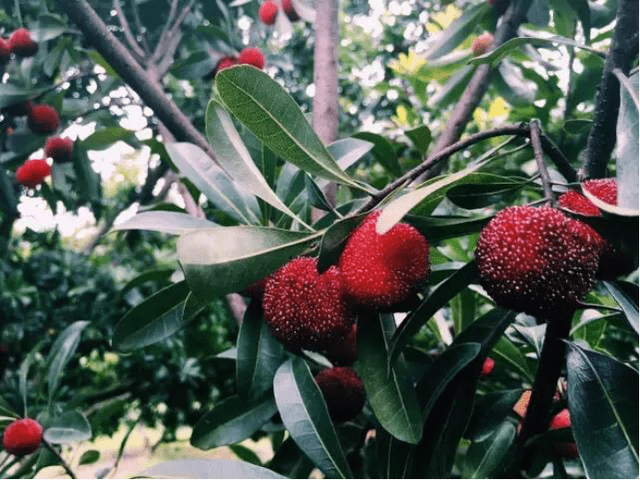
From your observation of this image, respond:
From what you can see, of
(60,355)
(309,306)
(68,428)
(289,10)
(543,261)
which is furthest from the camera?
(289,10)

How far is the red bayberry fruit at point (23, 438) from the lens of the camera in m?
1.02

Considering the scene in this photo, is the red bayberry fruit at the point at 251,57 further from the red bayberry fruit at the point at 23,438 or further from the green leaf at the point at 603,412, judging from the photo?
the green leaf at the point at 603,412

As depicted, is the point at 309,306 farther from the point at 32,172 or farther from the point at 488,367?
the point at 32,172

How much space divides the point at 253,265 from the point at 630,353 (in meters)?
0.83

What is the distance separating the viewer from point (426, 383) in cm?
61

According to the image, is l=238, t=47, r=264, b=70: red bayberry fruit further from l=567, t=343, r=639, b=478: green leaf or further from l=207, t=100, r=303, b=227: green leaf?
l=567, t=343, r=639, b=478: green leaf

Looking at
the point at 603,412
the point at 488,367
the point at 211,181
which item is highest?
the point at 211,181

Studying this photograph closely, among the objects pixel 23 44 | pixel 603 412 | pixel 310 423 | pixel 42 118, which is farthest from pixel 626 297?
pixel 23 44

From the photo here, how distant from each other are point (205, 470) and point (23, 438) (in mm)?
698

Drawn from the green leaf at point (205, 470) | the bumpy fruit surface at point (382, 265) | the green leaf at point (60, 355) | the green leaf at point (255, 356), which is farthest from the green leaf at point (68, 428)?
the bumpy fruit surface at point (382, 265)

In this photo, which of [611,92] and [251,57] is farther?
[251,57]

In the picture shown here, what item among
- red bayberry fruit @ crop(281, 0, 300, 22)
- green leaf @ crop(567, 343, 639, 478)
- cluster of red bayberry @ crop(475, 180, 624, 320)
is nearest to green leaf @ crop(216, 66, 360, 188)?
cluster of red bayberry @ crop(475, 180, 624, 320)

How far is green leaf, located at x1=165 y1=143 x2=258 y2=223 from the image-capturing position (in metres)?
0.77

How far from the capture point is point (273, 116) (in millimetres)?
510
